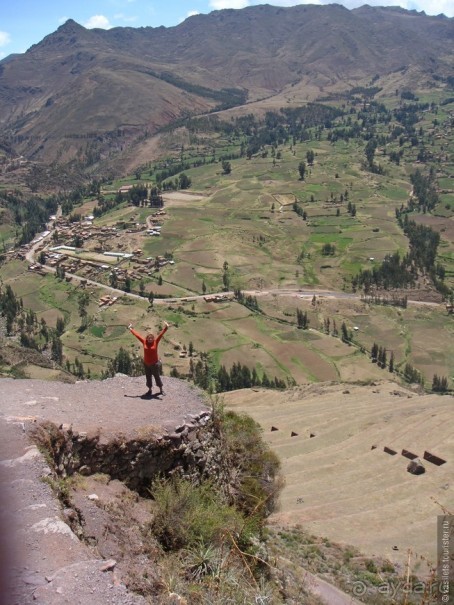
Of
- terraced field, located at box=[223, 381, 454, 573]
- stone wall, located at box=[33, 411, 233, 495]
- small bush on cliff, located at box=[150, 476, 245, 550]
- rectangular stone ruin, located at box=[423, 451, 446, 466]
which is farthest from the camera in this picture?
rectangular stone ruin, located at box=[423, 451, 446, 466]

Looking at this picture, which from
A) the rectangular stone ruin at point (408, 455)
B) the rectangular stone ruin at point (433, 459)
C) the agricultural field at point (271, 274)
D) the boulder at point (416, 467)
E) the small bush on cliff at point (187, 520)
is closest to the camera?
the small bush on cliff at point (187, 520)

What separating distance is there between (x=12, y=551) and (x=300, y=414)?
26905 millimetres

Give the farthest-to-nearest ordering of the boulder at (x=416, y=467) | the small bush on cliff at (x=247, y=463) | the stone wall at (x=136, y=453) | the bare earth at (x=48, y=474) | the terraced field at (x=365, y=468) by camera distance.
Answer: the boulder at (x=416, y=467)
the terraced field at (x=365, y=468)
the small bush on cliff at (x=247, y=463)
the stone wall at (x=136, y=453)
the bare earth at (x=48, y=474)

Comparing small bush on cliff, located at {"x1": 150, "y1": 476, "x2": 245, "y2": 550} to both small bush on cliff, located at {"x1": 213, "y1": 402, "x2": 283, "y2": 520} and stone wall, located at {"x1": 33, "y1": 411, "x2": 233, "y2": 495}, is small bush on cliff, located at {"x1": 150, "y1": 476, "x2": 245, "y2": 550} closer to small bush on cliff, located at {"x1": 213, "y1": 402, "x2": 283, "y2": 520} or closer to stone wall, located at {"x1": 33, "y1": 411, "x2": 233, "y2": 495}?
stone wall, located at {"x1": 33, "y1": 411, "x2": 233, "y2": 495}

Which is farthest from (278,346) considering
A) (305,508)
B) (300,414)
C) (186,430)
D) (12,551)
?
(12,551)

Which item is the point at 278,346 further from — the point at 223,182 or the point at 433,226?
the point at 223,182

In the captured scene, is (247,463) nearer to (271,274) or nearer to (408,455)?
(408,455)

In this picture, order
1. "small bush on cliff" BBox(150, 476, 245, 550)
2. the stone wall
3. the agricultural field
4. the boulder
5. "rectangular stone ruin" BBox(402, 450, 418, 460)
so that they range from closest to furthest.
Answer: "small bush on cliff" BBox(150, 476, 245, 550)
the stone wall
the boulder
"rectangular stone ruin" BBox(402, 450, 418, 460)
the agricultural field

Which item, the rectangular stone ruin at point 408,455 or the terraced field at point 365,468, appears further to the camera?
the rectangular stone ruin at point 408,455

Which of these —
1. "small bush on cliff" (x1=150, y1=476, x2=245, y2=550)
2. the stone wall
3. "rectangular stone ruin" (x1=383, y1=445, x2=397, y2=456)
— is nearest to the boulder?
"rectangular stone ruin" (x1=383, y1=445, x2=397, y2=456)

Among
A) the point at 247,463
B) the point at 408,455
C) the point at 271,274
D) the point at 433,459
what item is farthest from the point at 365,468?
the point at 271,274

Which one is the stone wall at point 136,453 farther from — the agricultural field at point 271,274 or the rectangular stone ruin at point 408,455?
the agricultural field at point 271,274

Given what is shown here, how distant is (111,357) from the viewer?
2670 inches

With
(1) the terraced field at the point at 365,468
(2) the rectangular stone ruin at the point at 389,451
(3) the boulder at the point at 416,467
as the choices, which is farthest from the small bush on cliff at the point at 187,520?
(2) the rectangular stone ruin at the point at 389,451
